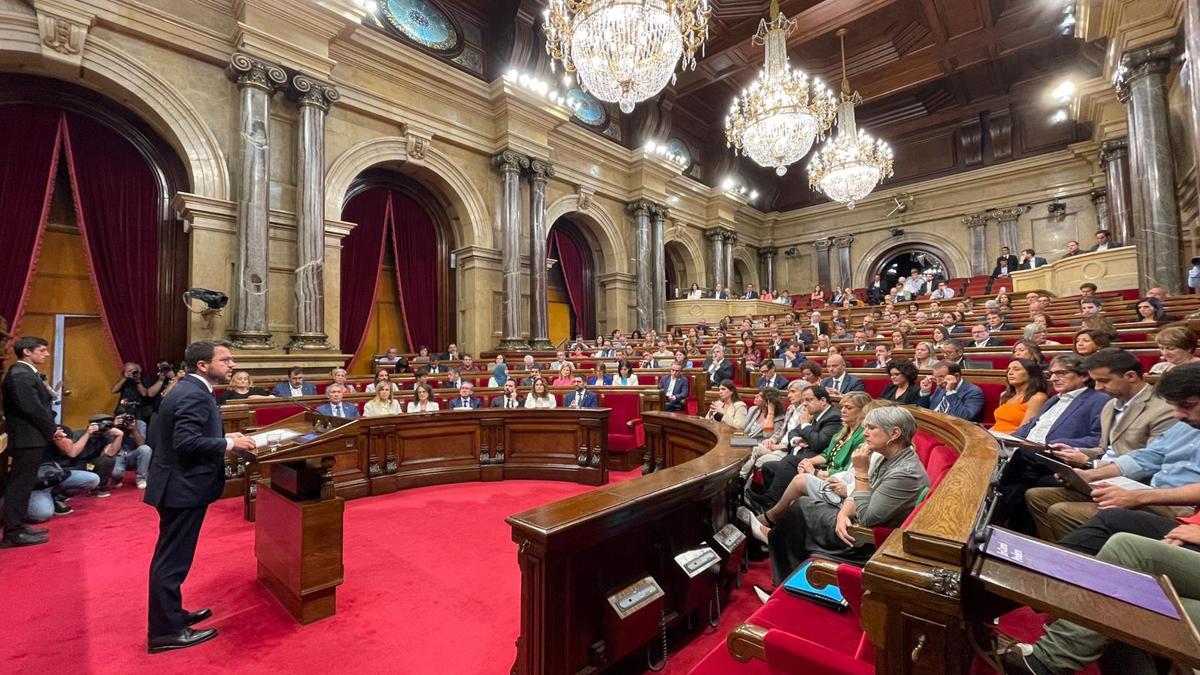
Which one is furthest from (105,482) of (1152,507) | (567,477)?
(1152,507)

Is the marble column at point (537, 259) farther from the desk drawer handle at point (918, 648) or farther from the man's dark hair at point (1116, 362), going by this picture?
the desk drawer handle at point (918, 648)

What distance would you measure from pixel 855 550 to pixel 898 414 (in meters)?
0.60

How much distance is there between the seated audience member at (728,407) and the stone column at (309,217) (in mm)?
5708

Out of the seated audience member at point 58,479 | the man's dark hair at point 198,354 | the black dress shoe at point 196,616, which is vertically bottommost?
the black dress shoe at point 196,616

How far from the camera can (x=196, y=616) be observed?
2.19 meters

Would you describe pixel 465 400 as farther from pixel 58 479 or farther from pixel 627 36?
pixel 627 36

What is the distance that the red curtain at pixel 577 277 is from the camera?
12.7m

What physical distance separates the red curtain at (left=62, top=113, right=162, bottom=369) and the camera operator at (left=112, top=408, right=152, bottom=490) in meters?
2.39

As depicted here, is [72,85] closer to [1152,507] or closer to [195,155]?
[195,155]

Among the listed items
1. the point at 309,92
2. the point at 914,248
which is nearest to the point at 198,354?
the point at 309,92

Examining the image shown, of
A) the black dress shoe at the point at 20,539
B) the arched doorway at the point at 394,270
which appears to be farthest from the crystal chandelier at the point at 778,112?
the black dress shoe at the point at 20,539

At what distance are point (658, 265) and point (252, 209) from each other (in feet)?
29.8

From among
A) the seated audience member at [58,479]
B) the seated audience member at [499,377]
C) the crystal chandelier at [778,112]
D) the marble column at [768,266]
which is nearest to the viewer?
the seated audience member at [58,479]

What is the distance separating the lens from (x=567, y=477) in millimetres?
4672
